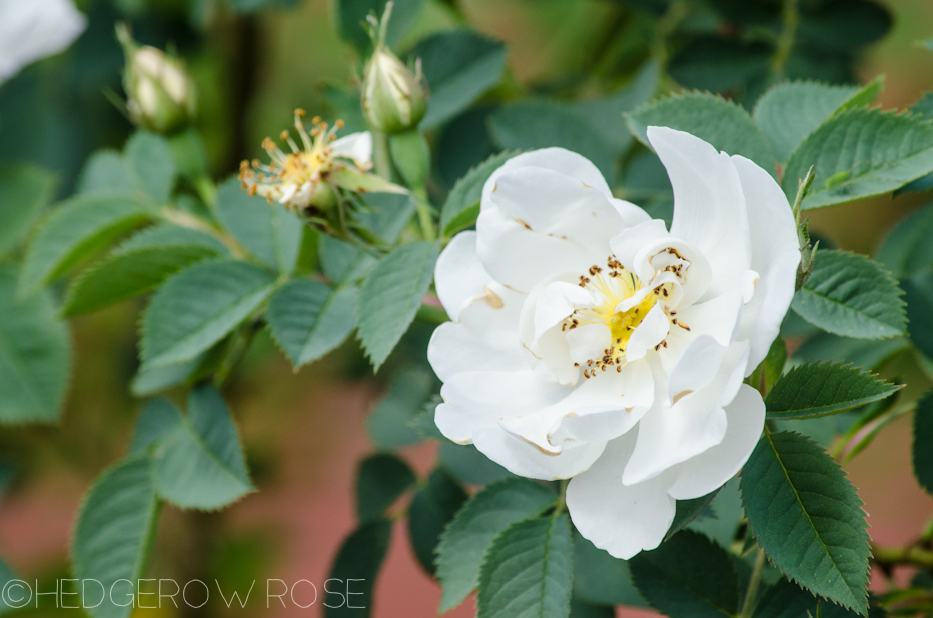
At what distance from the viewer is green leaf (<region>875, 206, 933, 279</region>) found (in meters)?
0.51

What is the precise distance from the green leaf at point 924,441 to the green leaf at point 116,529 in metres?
0.51

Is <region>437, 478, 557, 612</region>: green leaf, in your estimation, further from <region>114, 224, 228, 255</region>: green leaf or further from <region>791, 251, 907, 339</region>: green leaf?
<region>114, 224, 228, 255</region>: green leaf

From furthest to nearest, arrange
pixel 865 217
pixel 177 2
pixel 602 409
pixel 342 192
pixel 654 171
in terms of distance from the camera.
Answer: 1. pixel 865 217
2. pixel 177 2
3. pixel 654 171
4. pixel 342 192
5. pixel 602 409

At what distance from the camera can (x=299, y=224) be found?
0.53 m

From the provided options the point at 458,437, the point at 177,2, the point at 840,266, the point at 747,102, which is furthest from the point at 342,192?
the point at 177,2

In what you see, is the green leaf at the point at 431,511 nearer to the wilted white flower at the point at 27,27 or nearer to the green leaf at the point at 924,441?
the green leaf at the point at 924,441

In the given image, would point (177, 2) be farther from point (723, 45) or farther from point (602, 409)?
point (602, 409)

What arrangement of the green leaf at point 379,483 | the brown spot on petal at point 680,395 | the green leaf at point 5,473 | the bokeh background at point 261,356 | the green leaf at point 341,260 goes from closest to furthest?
the brown spot on petal at point 680,395 < the green leaf at point 341,260 < the green leaf at point 379,483 < the green leaf at point 5,473 < the bokeh background at point 261,356

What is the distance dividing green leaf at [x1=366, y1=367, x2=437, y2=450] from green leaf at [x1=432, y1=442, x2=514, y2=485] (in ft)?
0.24

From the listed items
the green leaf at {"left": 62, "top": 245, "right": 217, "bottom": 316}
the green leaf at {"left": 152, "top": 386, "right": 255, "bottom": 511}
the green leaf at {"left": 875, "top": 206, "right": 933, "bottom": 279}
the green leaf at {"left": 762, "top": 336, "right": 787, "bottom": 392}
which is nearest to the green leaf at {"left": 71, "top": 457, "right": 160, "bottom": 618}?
Answer: the green leaf at {"left": 152, "top": 386, "right": 255, "bottom": 511}

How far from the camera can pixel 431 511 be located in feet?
1.94

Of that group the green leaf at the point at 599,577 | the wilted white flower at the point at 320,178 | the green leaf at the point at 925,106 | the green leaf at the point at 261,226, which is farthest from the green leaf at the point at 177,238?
the green leaf at the point at 925,106

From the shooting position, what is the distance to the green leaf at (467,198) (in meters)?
0.43

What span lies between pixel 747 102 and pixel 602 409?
0.42 m
